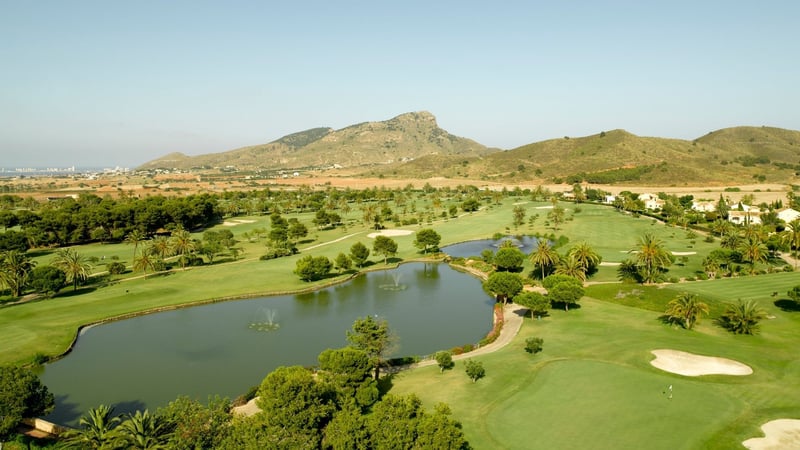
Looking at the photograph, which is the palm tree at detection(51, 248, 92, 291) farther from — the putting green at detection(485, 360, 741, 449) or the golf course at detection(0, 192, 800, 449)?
the putting green at detection(485, 360, 741, 449)

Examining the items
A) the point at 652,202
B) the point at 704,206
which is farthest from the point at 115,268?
the point at 704,206

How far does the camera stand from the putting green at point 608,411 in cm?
3134

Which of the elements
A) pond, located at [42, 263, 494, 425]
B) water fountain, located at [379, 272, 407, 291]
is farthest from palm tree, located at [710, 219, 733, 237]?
water fountain, located at [379, 272, 407, 291]

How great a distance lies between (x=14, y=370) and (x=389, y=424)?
95.9ft

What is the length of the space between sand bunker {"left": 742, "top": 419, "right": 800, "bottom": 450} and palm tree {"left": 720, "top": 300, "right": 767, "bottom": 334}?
20.2 meters

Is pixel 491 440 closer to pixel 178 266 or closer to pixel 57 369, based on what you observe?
pixel 57 369

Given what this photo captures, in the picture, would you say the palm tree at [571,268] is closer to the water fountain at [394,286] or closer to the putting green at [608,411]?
the water fountain at [394,286]

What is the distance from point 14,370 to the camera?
1362 inches

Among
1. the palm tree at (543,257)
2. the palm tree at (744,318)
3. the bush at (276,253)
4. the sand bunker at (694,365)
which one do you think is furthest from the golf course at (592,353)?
the palm tree at (543,257)

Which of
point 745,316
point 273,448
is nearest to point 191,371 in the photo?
point 273,448

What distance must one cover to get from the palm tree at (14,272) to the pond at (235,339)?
2063cm

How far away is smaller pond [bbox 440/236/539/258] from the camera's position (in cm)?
10150

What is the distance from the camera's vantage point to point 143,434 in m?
28.0

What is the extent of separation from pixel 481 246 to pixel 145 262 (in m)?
69.8
